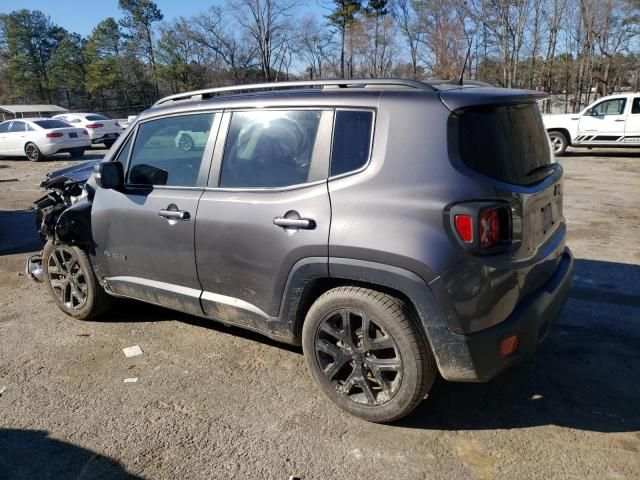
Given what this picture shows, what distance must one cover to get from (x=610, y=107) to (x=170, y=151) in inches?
605

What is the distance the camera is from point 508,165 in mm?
2670

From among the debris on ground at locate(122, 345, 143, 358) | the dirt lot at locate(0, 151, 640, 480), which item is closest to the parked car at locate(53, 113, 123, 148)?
the dirt lot at locate(0, 151, 640, 480)

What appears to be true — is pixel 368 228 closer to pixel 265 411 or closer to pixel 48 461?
pixel 265 411

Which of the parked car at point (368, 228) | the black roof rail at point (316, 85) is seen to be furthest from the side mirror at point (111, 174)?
the black roof rail at point (316, 85)

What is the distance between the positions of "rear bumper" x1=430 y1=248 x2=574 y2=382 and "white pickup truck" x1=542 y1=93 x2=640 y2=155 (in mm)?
13651

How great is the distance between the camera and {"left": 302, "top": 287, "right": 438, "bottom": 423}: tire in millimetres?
2692

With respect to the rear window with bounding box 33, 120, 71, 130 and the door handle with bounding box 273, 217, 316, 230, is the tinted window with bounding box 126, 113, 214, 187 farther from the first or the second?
the rear window with bounding box 33, 120, 71, 130

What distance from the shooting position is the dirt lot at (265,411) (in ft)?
8.66

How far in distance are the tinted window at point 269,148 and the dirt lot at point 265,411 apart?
1.34m

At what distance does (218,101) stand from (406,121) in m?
1.43

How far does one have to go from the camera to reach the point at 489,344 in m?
2.55

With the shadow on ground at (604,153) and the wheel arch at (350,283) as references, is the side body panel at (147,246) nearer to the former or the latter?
the wheel arch at (350,283)

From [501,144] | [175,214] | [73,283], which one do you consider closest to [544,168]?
[501,144]

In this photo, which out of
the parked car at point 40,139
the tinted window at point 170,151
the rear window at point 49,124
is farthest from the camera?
the rear window at point 49,124
